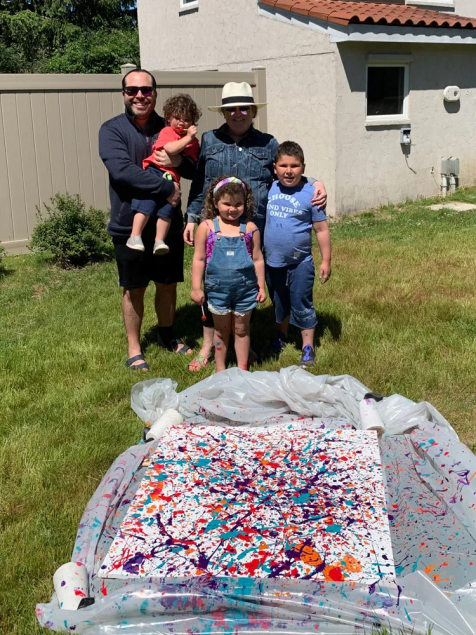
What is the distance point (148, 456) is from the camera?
319cm

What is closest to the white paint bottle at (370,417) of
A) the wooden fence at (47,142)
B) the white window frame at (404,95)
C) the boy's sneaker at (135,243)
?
the boy's sneaker at (135,243)

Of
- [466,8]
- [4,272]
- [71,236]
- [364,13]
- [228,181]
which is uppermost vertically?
[466,8]

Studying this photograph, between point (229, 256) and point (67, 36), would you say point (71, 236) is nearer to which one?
point (229, 256)

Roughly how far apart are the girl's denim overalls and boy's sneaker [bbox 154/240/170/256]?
410mm

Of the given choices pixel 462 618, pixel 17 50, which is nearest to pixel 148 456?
pixel 462 618

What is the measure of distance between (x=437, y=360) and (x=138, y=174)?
236cm

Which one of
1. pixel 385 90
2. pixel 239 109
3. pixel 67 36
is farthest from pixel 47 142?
pixel 67 36

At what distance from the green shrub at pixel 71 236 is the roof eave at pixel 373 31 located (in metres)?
4.61

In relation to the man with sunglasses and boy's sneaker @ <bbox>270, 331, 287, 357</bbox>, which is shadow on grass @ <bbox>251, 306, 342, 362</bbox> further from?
the man with sunglasses

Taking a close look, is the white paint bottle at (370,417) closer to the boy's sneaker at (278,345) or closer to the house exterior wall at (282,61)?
the boy's sneaker at (278,345)

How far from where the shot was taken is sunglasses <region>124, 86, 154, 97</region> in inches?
162

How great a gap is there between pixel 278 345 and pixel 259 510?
7.51ft

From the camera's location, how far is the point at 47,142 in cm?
804

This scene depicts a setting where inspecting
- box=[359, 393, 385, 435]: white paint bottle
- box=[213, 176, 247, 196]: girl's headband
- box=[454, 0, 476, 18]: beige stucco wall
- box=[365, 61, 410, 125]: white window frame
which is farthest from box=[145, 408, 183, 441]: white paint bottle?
box=[454, 0, 476, 18]: beige stucco wall
